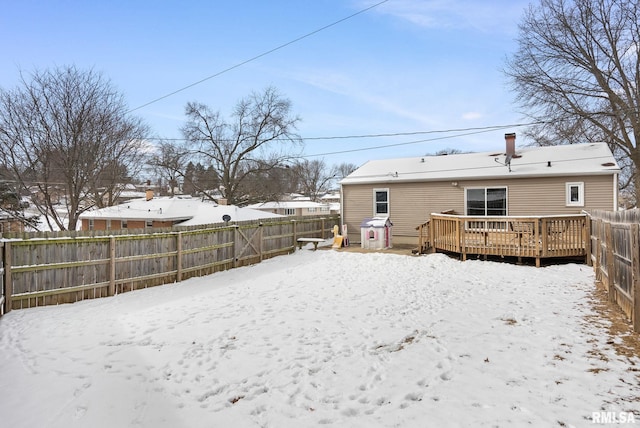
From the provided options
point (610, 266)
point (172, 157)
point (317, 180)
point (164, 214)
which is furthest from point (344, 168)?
point (610, 266)

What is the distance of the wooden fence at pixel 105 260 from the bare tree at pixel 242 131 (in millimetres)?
21759

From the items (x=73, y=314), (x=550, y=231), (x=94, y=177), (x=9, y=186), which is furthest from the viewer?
(x=94, y=177)

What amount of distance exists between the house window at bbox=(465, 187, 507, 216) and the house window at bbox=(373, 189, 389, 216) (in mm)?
3493

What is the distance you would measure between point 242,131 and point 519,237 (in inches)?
1069

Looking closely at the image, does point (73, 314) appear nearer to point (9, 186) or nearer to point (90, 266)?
point (90, 266)

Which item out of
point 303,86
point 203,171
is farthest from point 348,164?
point 303,86

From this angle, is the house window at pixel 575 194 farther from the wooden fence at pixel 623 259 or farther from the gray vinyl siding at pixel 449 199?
the wooden fence at pixel 623 259

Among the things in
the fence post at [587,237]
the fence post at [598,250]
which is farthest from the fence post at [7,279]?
the fence post at [587,237]

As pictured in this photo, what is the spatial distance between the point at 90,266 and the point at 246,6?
890 centimetres

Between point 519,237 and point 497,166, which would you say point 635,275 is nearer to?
point 519,237

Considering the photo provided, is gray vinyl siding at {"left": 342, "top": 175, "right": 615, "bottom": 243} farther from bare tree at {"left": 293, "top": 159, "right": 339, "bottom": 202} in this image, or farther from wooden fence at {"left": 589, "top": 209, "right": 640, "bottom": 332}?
bare tree at {"left": 293, "top": 159, "right": 339, "bottom": 202}

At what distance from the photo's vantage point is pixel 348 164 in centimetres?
8031

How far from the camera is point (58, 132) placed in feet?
39.6

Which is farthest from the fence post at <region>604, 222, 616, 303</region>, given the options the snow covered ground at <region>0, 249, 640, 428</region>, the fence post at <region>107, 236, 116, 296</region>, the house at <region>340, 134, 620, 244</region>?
the fence post at <region>107, 236, 116, 296</region>
